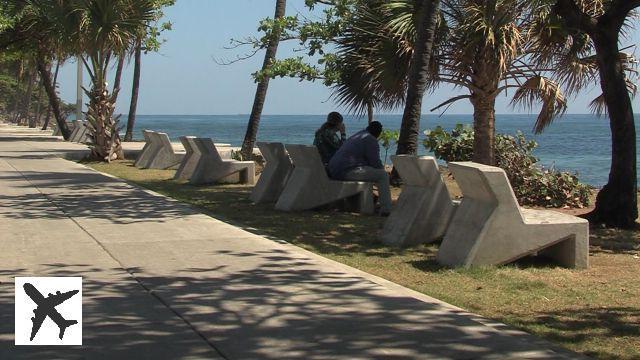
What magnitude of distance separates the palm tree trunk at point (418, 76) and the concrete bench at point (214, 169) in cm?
350

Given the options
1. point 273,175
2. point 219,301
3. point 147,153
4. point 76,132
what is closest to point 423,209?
point 219,301

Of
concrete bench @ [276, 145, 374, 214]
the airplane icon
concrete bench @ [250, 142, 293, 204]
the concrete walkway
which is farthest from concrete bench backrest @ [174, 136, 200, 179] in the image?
the airplane icon

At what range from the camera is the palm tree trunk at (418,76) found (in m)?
11.3

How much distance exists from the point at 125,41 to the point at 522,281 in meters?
14.1

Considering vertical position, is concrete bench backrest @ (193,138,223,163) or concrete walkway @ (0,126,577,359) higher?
concrete bench backrest @ (193,138,223,163)

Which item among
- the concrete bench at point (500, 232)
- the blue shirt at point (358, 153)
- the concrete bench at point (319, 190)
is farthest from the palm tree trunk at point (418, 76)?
the concrete bench at point (500, 232)

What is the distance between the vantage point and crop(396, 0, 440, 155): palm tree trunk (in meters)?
11.3

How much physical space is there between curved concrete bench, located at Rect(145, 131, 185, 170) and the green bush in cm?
609

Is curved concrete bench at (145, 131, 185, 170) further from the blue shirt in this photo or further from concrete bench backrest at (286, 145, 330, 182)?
the blue shirt

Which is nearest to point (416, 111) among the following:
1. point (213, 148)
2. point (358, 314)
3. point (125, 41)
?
point (213, 148)

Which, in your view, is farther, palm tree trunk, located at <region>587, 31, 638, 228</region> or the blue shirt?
the blue shirt

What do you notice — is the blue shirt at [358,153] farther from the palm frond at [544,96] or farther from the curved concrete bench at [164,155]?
the curved concrete bench at [164,155]

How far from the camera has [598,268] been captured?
712cm

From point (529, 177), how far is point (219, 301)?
829 cm
